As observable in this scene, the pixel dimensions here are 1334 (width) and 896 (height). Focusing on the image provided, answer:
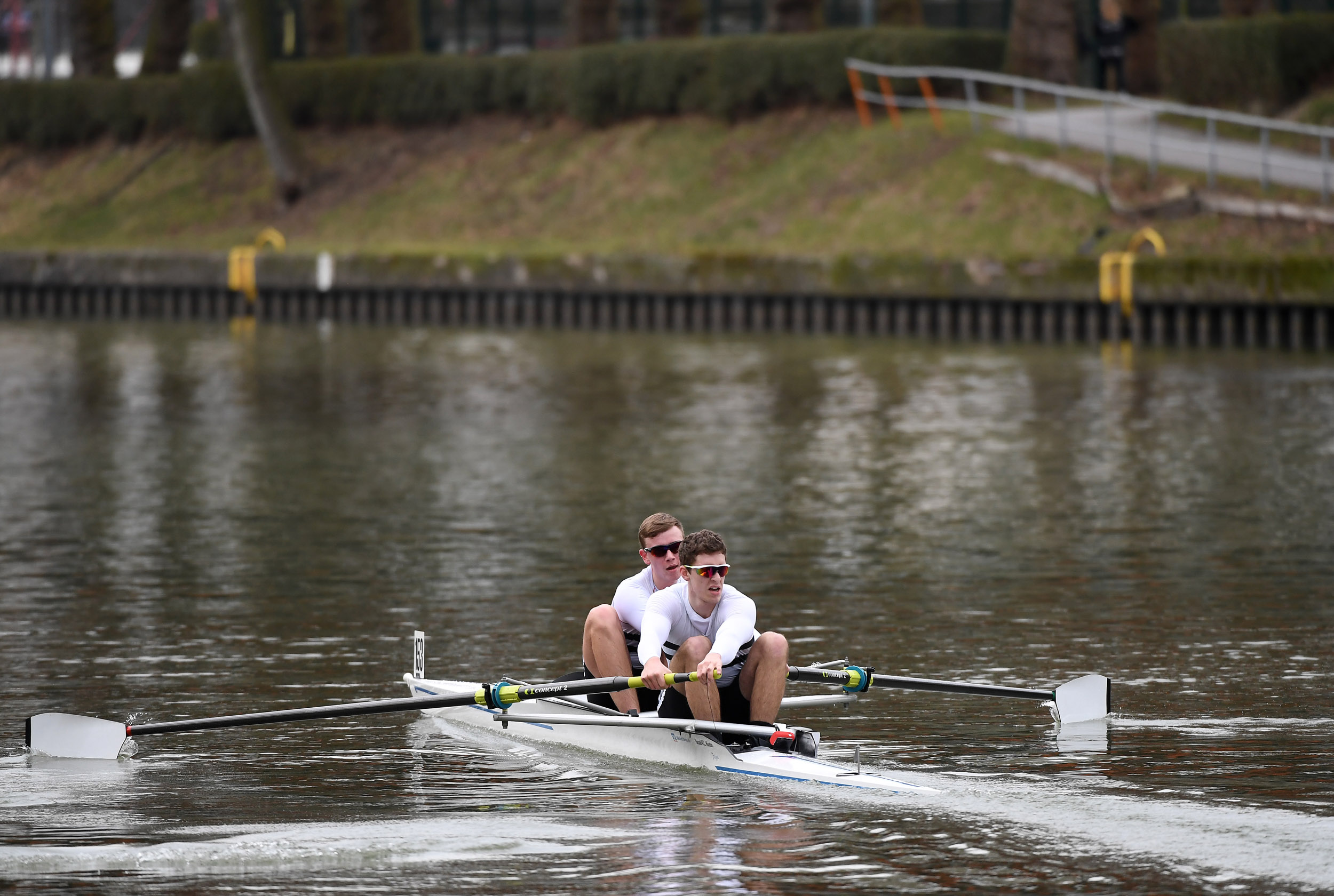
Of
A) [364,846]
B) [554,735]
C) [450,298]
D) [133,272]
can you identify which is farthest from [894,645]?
[133,272]

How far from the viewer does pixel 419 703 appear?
1255 cm

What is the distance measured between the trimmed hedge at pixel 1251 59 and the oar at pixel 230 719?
36114 millimetres

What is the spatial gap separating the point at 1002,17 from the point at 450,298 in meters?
20.4

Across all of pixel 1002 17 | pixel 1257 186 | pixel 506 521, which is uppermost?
pixel 1002 17

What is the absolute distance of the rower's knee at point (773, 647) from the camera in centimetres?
1222

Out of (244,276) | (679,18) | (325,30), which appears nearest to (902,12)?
(679,18)

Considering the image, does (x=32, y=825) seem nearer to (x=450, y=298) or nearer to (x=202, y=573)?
(x=202, y=573)

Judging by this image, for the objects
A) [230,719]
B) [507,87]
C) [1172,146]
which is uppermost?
[507,87]

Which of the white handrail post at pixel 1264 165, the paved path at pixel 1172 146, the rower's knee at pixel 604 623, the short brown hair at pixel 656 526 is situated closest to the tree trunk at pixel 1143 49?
the paved path at pixel 1172 146

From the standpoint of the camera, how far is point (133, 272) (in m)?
52.3

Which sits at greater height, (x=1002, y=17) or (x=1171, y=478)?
(x=1002, y=17)

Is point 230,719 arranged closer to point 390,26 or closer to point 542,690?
point 542,690

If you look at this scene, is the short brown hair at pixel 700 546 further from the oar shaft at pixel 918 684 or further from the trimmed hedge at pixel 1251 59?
the trimmed hedge at pixel 1251 59

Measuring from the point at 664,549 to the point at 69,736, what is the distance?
346cm
